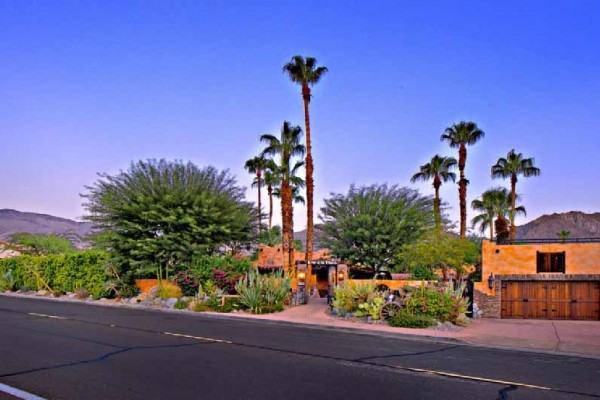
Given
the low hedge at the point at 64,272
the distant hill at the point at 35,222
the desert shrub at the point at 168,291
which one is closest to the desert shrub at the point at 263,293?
the desert shrub at the point at 168,291

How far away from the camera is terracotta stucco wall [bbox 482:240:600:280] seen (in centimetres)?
2488

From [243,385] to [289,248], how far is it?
3192cm

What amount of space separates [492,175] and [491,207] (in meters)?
14.0

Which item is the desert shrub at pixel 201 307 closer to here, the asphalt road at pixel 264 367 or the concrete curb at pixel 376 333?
the concrete curb at pixel 376 333

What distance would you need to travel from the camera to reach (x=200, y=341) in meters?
14.5

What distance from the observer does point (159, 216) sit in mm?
31547

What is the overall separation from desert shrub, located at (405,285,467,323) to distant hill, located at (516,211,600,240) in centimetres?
9091

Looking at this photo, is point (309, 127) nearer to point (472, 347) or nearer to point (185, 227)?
point (185, 227)

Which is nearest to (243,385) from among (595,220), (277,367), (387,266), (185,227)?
(277,367)

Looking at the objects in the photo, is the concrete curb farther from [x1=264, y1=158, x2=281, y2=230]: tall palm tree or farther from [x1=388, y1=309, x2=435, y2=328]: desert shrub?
[x1=264, y1=158, x2=281, y2=230]: tall palm tree

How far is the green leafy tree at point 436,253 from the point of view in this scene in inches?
1257

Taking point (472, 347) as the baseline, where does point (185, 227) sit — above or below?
above

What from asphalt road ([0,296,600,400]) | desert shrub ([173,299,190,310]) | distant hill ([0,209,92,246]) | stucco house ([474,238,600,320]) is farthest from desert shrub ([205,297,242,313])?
distant hill ([0,209,92,246])

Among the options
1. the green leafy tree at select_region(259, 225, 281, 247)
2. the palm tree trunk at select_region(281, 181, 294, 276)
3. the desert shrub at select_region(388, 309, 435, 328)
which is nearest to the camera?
the desert shrub at select_region(388, 309, 435, 328)
